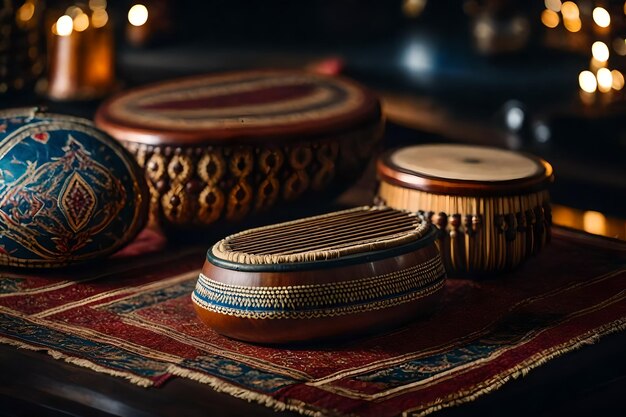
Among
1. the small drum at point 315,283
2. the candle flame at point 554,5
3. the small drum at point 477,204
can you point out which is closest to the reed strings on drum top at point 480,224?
the small drum at point 477,204

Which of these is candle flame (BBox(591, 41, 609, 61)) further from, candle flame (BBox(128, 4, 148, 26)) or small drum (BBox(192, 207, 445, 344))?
candle flame (BBox(128, 4, 148, 26))

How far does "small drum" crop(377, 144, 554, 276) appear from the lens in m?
2.15

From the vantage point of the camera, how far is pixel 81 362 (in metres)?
1.81

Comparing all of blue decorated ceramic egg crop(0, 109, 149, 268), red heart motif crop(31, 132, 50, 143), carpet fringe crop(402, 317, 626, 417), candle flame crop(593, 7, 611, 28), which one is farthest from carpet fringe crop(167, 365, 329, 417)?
candle flame crop(593, 7, 611, 28)

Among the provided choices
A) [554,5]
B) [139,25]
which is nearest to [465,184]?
[554,5]

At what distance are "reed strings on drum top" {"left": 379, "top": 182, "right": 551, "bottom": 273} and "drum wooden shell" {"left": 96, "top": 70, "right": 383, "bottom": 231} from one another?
11.0 inches

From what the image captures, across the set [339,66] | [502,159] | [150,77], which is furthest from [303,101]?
[150,77]

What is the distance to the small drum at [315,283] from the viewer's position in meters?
1.83

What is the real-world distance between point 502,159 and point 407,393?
742 millimetres

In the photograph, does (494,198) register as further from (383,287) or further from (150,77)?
(150,77)

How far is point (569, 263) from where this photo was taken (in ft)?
7.67

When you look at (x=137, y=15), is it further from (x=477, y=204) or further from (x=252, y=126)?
(x=477, y=204)

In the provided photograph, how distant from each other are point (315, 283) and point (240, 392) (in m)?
0.22

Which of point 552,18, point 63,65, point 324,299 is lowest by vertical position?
point 324,299
